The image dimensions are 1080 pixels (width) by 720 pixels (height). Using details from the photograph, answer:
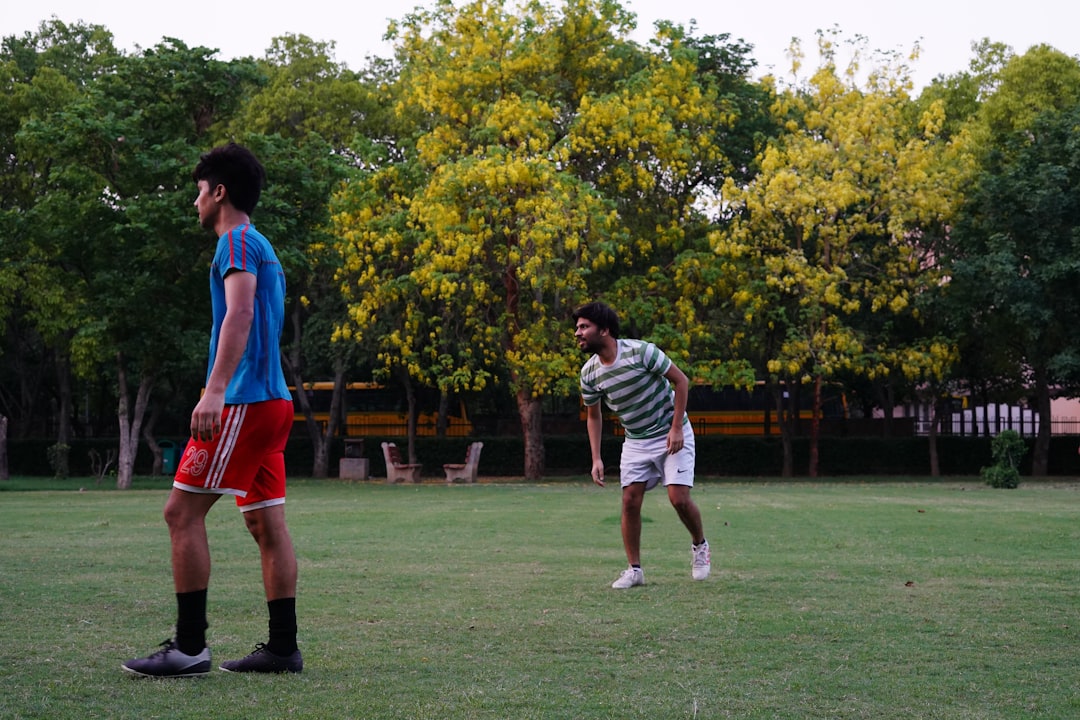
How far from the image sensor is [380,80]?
153 ft

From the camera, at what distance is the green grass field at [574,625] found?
4.83 metres

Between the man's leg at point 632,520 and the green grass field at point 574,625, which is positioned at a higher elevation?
the man's leg at point 632,520

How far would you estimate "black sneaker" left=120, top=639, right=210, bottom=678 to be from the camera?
5.25 meters

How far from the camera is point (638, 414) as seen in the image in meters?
9.08

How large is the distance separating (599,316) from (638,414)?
0.82 m

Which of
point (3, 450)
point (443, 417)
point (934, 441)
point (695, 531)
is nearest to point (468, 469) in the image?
point (443, 417)

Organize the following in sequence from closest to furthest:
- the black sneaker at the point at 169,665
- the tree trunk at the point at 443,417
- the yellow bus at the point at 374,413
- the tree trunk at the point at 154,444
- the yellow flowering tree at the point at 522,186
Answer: the black sneaker at the point at 169,665 → the yellow flowering tree at the point at 522,186 → the tree trunk at the point at 154,444 → the tree trunk at the point at 443,417 → the yellow bus at the point at 374,413

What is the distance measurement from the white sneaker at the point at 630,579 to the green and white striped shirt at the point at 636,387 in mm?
939

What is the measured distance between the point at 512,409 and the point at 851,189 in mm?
18473

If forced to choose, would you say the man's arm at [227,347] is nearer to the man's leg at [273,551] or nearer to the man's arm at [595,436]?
the man's leg at [273,551]

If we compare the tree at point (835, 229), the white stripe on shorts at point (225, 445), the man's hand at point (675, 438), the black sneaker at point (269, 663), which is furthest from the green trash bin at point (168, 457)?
the white stripe on shorts at point (225, 445)

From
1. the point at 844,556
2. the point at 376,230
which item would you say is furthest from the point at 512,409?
the point at 844,556

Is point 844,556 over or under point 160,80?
under

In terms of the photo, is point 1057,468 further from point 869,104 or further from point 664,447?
point 664,447
